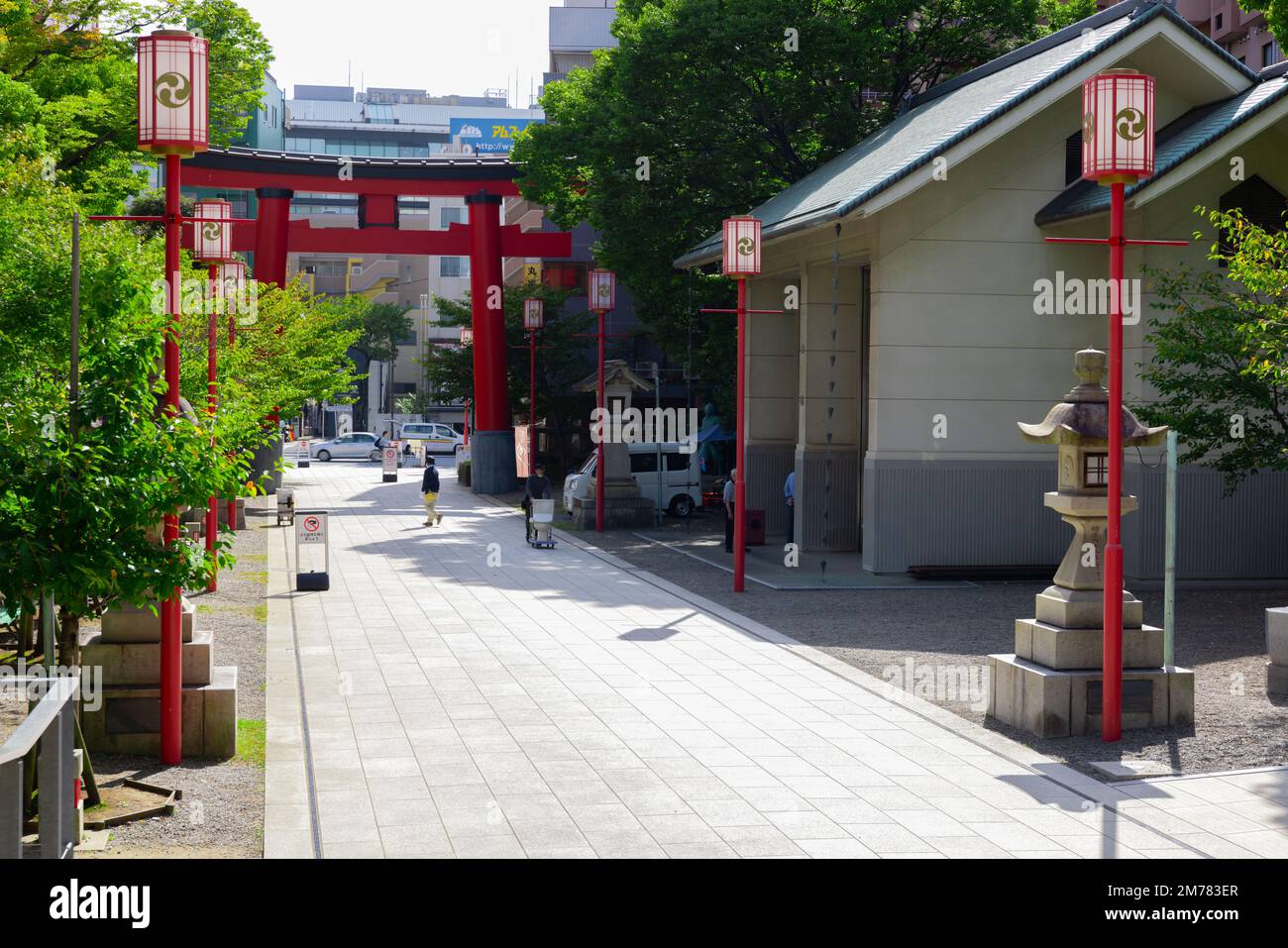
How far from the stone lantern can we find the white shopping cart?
1535 centimetres

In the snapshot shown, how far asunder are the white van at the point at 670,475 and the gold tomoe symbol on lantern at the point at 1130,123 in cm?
2385

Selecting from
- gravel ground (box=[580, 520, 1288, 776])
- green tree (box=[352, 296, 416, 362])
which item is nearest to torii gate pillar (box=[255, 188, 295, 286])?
gravel ground (box=[580, 520, 1288, 776])

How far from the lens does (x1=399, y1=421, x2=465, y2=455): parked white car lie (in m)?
71.2

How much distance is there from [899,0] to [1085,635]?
24.3 meters

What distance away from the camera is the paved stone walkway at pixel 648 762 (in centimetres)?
834

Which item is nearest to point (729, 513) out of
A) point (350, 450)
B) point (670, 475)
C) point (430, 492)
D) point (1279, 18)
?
point (430, 492)

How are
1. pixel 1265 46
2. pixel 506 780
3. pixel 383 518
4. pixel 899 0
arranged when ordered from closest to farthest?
pixel 506 780 → pixel 899 0 → pixel 383 518 → pixel 1265 46

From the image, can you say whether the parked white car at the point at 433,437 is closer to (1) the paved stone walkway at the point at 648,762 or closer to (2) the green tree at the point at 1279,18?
(1) the paved stone walkway at the point at 648,762

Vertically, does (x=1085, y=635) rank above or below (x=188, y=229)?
below

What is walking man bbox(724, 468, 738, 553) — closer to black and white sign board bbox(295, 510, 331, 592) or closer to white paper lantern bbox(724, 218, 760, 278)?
white paper lantern bbox(724, 218, 760, 278)

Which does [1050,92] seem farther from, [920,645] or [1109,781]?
[1109,781]

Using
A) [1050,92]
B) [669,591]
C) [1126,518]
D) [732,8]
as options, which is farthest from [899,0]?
[669,591]

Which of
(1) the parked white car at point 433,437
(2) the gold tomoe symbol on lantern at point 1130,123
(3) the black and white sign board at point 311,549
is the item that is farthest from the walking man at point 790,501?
(1) the parked white car at point 433,437

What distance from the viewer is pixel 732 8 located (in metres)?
31.0
